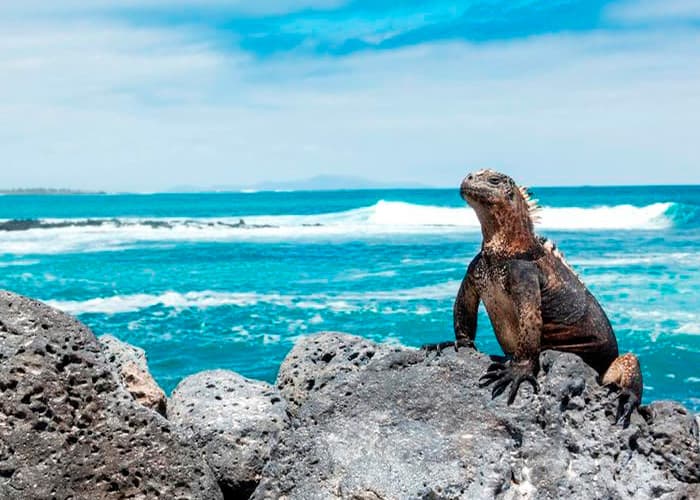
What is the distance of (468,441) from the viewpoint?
3.93 metres

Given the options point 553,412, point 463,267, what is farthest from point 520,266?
point 463,267

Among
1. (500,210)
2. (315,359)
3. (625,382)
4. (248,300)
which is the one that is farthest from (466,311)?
(248,300)

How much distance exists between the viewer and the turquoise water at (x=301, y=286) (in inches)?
504

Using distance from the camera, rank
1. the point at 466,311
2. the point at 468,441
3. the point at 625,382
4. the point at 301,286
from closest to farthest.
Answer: the point at 468,441 → the point at 625,382 → the point at 466,311 → the point at 301,286

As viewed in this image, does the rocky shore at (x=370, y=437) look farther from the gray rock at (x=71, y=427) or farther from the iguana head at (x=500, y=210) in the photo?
the iguana head at (x=500, y=210)

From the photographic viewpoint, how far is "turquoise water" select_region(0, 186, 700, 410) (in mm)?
12797

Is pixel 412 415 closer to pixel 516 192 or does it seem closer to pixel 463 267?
pixel 516 192

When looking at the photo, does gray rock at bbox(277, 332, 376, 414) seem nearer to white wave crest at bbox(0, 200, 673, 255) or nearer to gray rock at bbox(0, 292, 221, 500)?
gray rock at bbox(0, 292, 221, 500)

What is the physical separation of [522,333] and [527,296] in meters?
0.17

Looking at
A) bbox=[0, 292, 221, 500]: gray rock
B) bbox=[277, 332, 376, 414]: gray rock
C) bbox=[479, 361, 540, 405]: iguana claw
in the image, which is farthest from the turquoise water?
bbox=[0, 292, 221, 500]: gray rock

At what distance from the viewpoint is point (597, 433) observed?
409 cm

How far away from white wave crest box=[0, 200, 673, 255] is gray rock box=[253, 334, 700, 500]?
96.2 feet

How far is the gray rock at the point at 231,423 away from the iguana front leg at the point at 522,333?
4.34 feet

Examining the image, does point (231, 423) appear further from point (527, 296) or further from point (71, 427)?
point (527, 296)
